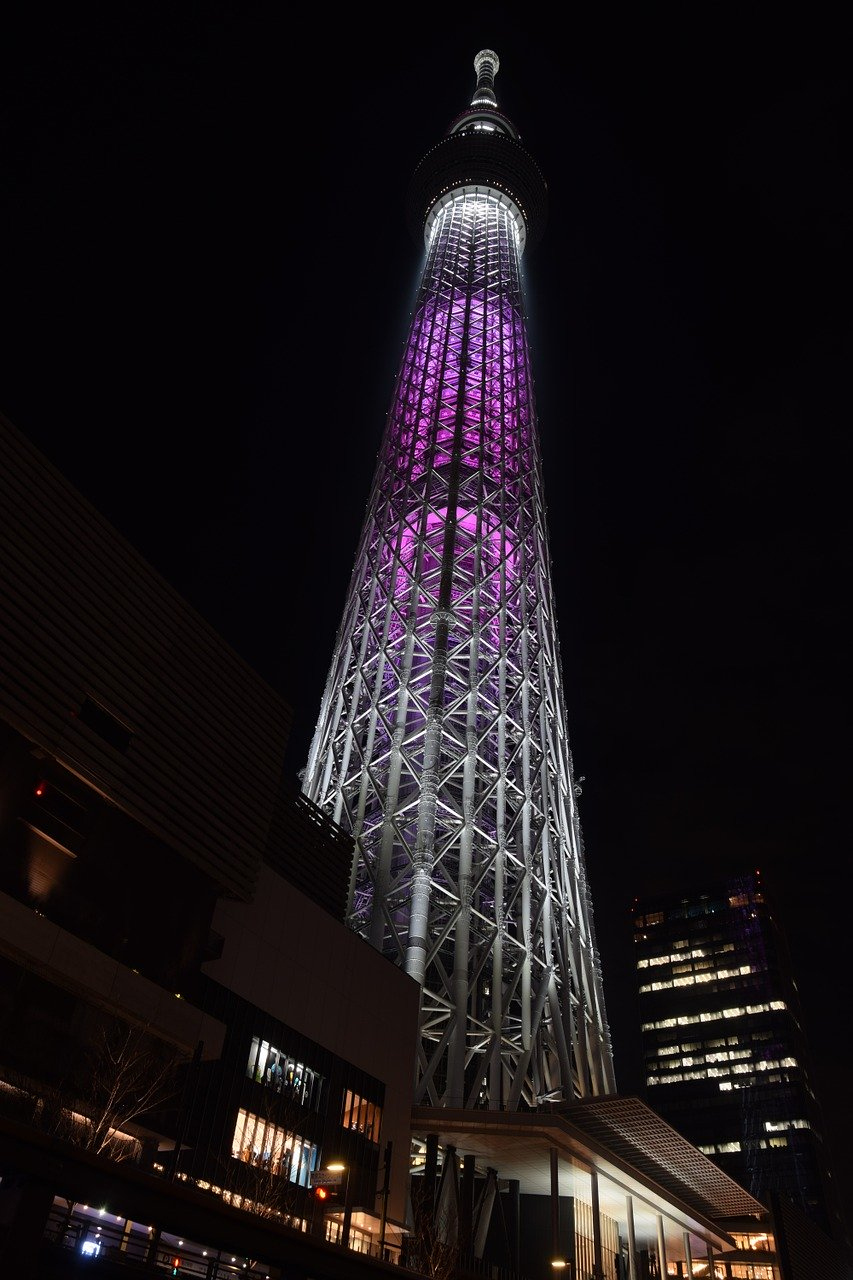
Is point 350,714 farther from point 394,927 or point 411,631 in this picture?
point 394,927

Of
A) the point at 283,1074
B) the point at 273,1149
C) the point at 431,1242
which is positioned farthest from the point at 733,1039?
the point at 273,1149

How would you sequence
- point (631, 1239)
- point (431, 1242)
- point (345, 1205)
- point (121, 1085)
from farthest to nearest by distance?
1. point (631, 1239)
2. point (431, 1242)
3. point (345, 1205)
4. point (121, 1085)

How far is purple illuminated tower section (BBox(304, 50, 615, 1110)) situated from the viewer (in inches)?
1820

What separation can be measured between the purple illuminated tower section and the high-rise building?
113 m

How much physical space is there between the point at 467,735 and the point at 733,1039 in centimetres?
13250

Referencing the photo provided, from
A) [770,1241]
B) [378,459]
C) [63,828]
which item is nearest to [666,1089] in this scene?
[770,1241]

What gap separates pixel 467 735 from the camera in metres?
54.9

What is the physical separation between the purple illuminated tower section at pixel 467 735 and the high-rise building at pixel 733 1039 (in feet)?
372

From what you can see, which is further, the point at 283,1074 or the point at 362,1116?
the point at 362,1116

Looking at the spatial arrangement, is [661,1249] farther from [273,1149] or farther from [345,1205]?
[345,1205]

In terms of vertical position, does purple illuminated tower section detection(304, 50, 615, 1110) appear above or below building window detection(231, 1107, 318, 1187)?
above

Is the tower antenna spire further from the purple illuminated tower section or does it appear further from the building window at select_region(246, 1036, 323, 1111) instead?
the building window at select_region(246, 1036, 323, 1111)

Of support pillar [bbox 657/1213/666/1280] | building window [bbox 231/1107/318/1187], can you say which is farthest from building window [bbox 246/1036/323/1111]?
support pillar [bbox 657/1213/666/1280]

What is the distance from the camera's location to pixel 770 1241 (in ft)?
224
